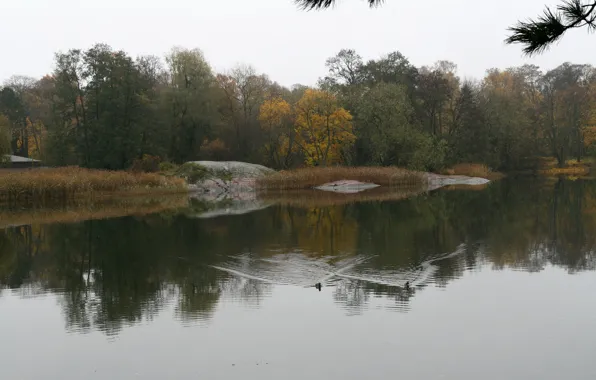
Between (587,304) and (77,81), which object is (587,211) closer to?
(587,304)

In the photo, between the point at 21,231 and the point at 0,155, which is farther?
the point at 0,155

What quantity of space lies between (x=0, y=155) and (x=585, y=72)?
5968 centimetres

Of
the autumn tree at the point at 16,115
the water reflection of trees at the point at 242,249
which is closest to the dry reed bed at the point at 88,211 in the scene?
the water reflection of trees at the point at 242,249

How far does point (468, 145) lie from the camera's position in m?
49.4

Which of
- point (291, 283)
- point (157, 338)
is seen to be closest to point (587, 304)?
point (291, 283)

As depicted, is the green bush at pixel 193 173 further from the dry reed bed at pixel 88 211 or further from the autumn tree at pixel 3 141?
the autumn tree at pixel 3 141

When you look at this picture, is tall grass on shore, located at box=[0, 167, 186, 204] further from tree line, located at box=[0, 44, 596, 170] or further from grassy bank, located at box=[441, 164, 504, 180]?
grassy bank, located at box=[441, 164, 504, 180]

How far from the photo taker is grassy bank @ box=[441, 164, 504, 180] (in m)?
47.9

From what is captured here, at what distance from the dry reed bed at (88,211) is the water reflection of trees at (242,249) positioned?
1.79 metres

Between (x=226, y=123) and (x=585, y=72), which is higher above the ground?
(x=585, y=72)

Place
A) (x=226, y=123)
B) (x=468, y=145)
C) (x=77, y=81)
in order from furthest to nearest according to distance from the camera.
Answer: (x=468, y=145) → (x=226, y=123) → (x=77, y=81)

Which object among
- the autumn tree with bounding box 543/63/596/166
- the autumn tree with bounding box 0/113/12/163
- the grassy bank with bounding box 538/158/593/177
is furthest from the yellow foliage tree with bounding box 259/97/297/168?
the autumn tree with bounding box 543/63/596/166

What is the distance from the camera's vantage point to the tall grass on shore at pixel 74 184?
27312 millimetres

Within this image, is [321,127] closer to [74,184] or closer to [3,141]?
[74,184]
